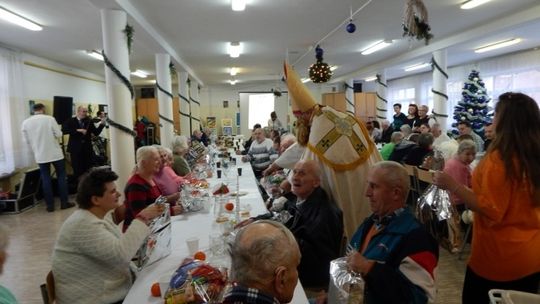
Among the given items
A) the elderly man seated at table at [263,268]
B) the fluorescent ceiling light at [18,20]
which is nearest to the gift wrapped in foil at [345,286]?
the elderly man seated at table at [263,268]

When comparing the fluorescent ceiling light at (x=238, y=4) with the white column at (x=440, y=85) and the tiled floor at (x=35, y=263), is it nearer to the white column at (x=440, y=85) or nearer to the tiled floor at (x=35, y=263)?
the tiled floor at (x=35, y=263)

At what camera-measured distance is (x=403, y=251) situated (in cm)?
155

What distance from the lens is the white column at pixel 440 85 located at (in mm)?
8492

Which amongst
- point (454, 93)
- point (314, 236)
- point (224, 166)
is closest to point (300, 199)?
point (314, 236)

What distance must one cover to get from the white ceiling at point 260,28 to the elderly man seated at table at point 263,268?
422 cm

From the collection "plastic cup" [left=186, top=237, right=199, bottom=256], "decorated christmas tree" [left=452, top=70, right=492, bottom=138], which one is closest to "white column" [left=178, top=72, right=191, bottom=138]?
"decorated christmas tree" [left=452, top=70, right=492, bottom=138]

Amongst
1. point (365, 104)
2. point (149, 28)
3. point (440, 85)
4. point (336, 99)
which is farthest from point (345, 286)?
point (365, 104)

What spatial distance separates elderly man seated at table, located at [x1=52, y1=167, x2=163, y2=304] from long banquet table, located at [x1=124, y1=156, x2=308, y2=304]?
154 mm

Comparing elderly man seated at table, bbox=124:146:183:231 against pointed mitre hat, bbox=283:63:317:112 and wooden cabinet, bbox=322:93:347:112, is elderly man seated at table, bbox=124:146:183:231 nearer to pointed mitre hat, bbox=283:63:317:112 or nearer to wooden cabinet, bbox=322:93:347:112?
pointed mitre hat, bbox=283:63:317:112

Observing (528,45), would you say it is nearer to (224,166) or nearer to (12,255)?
(224,166)

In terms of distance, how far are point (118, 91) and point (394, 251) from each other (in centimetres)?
410

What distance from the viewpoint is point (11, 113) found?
751 centimetres

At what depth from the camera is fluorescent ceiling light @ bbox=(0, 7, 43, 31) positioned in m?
5.11

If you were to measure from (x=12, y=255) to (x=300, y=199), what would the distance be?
3.85 m
